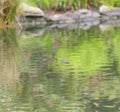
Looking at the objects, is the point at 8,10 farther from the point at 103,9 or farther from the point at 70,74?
the point at 70,74

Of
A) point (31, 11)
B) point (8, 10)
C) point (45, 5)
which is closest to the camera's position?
point (8, 10)

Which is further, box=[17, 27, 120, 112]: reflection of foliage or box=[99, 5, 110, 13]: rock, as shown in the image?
box=[99, 5, 110, 13]: rock

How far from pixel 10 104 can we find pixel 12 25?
1174 centimetres

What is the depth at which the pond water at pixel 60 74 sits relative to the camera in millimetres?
7613

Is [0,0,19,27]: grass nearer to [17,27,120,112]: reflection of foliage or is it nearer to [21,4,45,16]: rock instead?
[21,4,45,16]: rock

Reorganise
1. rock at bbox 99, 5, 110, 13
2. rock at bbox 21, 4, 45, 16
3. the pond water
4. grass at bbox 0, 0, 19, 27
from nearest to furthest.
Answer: the pond water
grass at bbox 0, 0, 19, 27
rock at bbox 21, 4, 45, 16
rock at bbox 99, 5, 110, 13

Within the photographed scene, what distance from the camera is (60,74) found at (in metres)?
9.73

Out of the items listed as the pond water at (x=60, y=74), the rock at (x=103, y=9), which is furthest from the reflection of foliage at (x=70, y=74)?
the rock at (x=103, y=9)

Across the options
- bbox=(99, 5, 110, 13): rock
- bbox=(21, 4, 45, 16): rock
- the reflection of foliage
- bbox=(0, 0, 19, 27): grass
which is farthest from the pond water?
bbox=(99, 5, 110, 13): rock

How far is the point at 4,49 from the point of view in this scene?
13484mm

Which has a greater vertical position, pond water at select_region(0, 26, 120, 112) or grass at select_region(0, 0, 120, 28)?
grass at select_region(0, 0, 120, 28)

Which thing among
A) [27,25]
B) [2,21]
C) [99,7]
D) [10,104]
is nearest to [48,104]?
[10,104]

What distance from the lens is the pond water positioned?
761cm

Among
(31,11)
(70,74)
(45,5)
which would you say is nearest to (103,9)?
(45,5)
